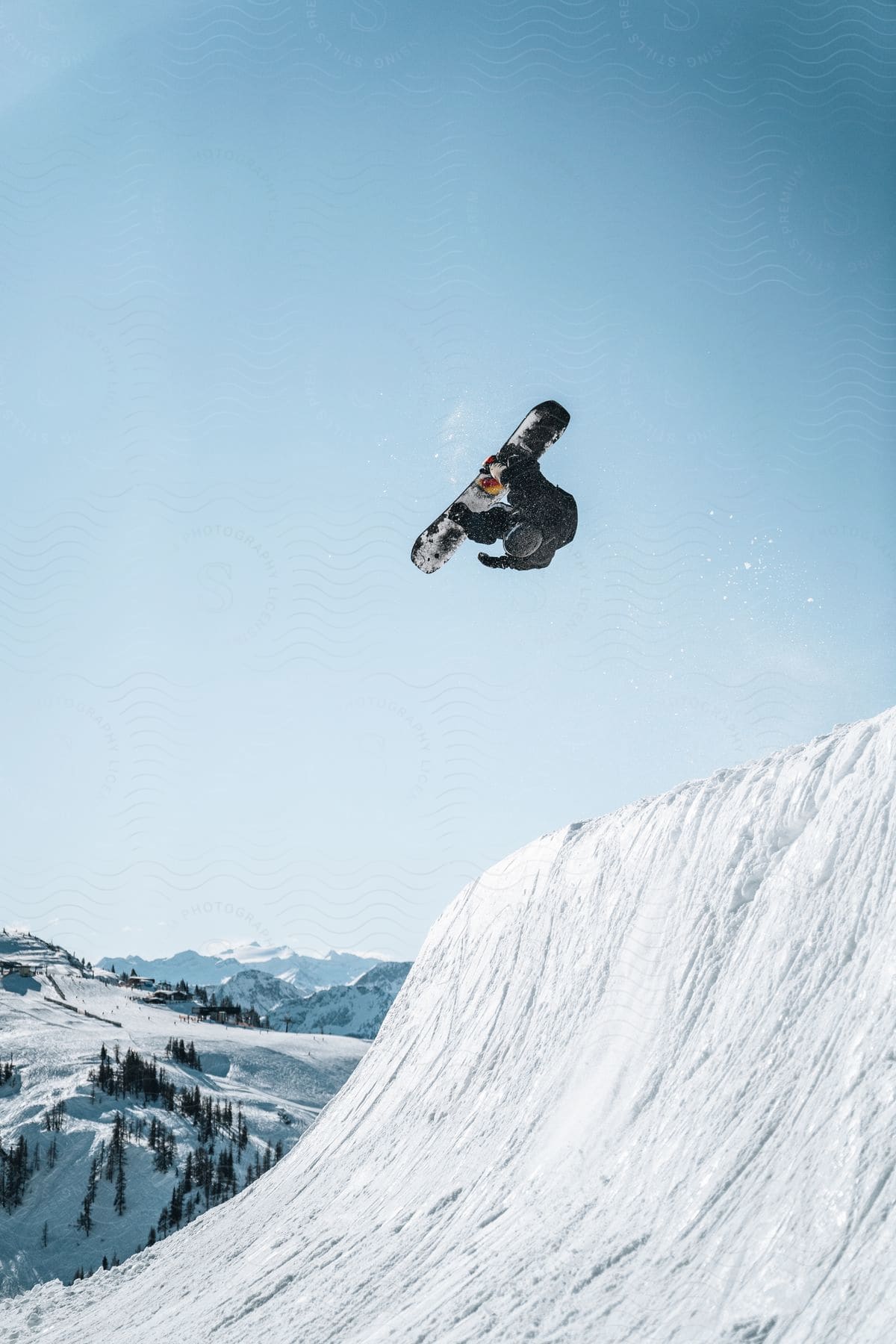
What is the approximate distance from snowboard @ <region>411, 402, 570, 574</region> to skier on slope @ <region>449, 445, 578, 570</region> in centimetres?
7

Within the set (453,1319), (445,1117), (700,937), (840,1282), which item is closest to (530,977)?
(445,1117)

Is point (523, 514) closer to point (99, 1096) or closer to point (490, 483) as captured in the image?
point (490, 483)

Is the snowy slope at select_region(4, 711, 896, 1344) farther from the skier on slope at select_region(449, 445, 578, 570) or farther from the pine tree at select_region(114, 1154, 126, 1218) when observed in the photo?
the pine tree at select_region(114, 1154, 126, 1218)

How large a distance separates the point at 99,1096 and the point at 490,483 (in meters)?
103

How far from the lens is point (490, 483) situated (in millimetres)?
12445

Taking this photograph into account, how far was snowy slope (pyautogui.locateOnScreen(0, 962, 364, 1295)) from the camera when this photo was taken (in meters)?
74.9

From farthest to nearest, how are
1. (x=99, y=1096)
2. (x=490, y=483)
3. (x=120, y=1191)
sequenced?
1. (x=99, y=1096)
2. (x=120, y=1191)
3. (x=490, y=483)

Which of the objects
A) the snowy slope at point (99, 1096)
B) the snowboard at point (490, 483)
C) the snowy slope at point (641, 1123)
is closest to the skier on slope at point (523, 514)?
the snowboard at point (490, 483)

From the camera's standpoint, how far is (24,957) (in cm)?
19788

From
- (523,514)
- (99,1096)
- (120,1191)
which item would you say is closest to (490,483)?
(523,514)

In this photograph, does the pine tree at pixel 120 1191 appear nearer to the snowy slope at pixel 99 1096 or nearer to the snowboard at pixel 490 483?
the snowy slope at pixel 99 1096

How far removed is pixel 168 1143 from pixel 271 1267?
8475 cm

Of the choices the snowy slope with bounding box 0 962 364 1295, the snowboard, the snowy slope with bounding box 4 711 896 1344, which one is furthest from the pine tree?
the snowboard

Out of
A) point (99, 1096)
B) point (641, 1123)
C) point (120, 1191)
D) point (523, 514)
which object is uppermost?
point (523, 514)
